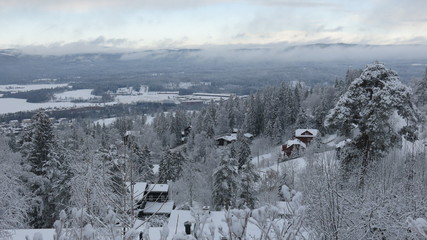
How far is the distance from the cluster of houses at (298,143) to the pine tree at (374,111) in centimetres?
2734

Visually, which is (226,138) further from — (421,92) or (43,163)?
(43,163)

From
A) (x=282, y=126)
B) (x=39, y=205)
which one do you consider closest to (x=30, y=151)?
(x=39, y=205)

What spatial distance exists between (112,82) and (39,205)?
173 metres

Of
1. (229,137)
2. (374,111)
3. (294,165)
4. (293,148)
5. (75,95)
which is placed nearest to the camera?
(374,111)

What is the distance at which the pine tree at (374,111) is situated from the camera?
10.7 metres

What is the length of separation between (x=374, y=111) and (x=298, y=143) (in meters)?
31.3

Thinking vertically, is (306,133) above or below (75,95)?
above

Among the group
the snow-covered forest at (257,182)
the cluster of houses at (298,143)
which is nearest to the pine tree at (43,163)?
the snow-covered forest at (257,182)

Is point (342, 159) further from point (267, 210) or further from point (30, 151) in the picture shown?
point (30, 151)

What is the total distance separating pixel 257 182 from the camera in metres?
27.3

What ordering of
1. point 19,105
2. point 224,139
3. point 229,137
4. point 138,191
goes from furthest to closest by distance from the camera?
point 19,105
point 229,137
point 224,139
point 138,191

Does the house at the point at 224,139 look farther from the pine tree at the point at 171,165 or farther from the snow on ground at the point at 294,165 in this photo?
the pine tree at the point at 171,165

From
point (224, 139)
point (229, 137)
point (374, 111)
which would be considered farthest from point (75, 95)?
point (374, 111)

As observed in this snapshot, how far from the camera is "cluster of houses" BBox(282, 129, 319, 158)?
40.6m
